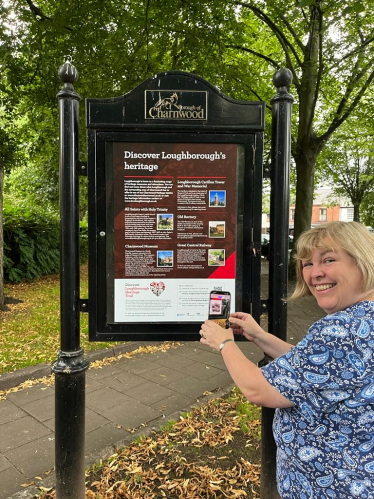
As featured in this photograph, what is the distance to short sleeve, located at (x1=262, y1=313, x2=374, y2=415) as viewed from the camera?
1310 millimetres

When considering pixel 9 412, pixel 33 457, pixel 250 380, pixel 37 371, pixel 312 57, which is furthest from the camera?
pixel 312 57

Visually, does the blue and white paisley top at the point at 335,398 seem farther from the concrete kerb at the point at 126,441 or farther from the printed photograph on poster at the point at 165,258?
the concrete kerb at the point at 126,441

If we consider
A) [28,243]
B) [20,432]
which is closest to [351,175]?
[28,243]

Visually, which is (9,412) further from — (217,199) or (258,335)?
(217,199)

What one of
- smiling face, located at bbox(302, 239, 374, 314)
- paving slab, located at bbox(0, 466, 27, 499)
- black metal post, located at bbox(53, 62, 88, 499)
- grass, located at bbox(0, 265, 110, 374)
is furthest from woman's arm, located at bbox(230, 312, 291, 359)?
grass, located at bbox(0, 265, 110, 374)

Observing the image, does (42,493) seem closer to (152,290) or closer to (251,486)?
(251,486)

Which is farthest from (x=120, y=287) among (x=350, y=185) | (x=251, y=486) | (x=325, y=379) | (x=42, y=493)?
(x=350, y=185)

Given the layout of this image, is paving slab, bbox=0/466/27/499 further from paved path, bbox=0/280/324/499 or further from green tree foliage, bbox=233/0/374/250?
green tree foliage, bbox=233/0/374/250

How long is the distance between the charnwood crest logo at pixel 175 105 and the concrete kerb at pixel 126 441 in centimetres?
259

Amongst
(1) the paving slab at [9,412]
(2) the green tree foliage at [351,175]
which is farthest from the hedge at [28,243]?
(2) the green tree foliage at [351,175]

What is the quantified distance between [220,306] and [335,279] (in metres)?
0.75

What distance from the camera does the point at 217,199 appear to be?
219cm

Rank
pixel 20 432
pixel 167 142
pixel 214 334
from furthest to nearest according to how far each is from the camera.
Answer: pixel 20 432 < pixel 167 142 < pixel 214 334

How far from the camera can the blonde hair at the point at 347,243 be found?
58.4 inches
